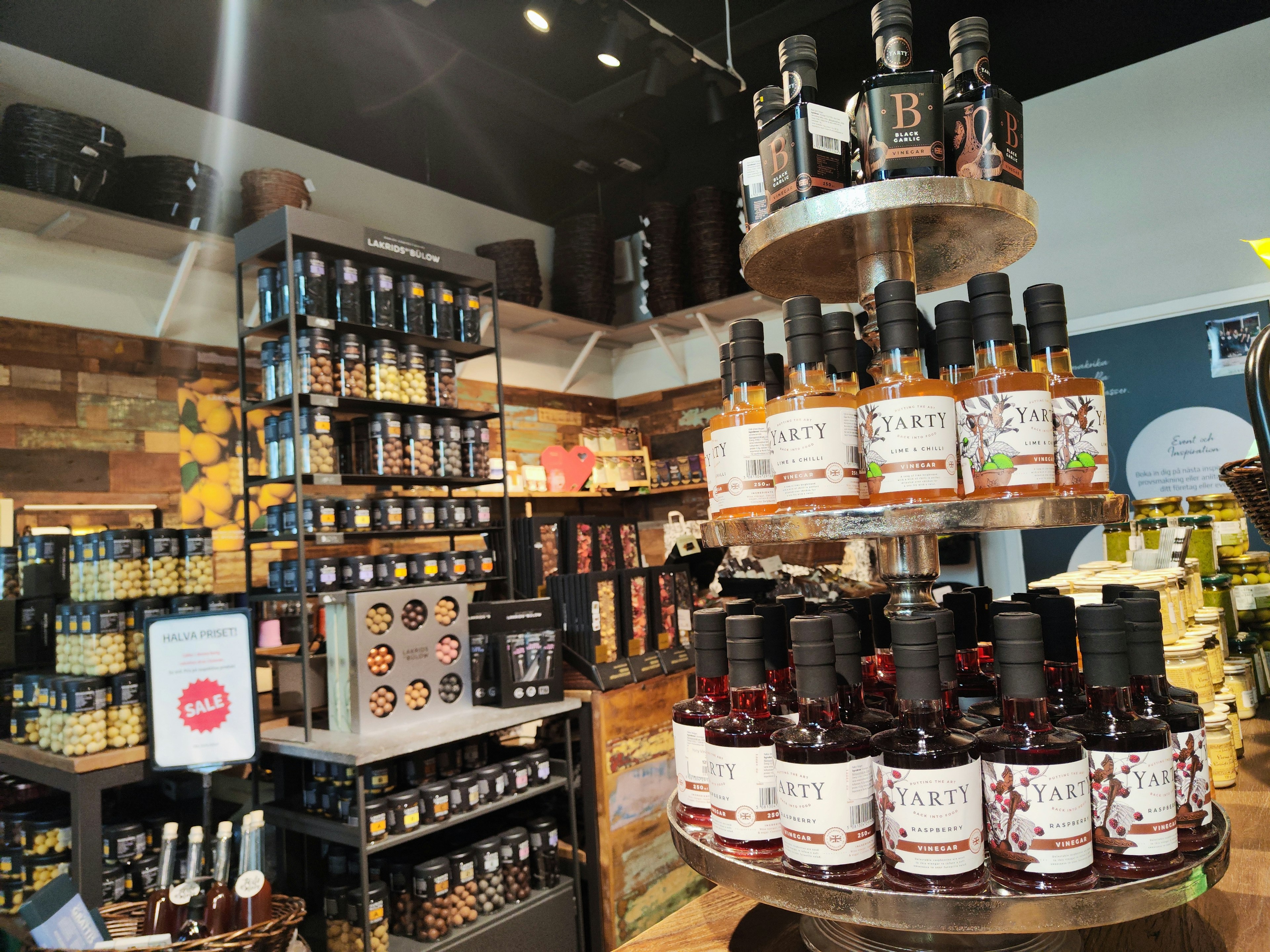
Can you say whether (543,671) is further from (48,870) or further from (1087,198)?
(1087,198)

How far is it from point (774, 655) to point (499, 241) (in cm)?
447

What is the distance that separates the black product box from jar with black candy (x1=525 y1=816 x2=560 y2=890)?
1.42 feet

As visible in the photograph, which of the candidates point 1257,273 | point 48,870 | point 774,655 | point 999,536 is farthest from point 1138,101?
point 48,870

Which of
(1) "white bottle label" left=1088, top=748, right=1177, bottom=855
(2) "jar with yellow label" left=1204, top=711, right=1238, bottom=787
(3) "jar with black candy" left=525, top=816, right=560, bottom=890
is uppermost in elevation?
(1) "white bottle label" left=1088, top=748, right=1177, bottom=855

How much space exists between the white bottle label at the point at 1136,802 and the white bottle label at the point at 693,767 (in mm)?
451

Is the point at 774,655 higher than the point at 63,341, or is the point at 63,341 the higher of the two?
the point at 63,341

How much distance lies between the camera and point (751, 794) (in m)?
0.97

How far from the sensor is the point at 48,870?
2543mm

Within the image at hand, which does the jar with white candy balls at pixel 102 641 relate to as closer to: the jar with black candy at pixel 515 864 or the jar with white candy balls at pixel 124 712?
the jar with white candy balls at pixel 124 712

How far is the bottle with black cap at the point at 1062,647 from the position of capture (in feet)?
3.39

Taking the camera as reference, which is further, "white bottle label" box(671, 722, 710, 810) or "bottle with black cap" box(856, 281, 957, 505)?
"white bottle label" box(671, 722, 710, 810)

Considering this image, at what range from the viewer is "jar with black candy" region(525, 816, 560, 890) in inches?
110

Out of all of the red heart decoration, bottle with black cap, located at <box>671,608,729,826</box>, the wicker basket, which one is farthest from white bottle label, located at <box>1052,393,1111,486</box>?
the red heart decoration

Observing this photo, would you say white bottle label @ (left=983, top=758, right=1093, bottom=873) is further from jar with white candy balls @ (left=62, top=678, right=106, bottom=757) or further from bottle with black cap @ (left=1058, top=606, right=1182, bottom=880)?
jar with white candy balls @ (left=62, top=678, right=106, bottom=757)
